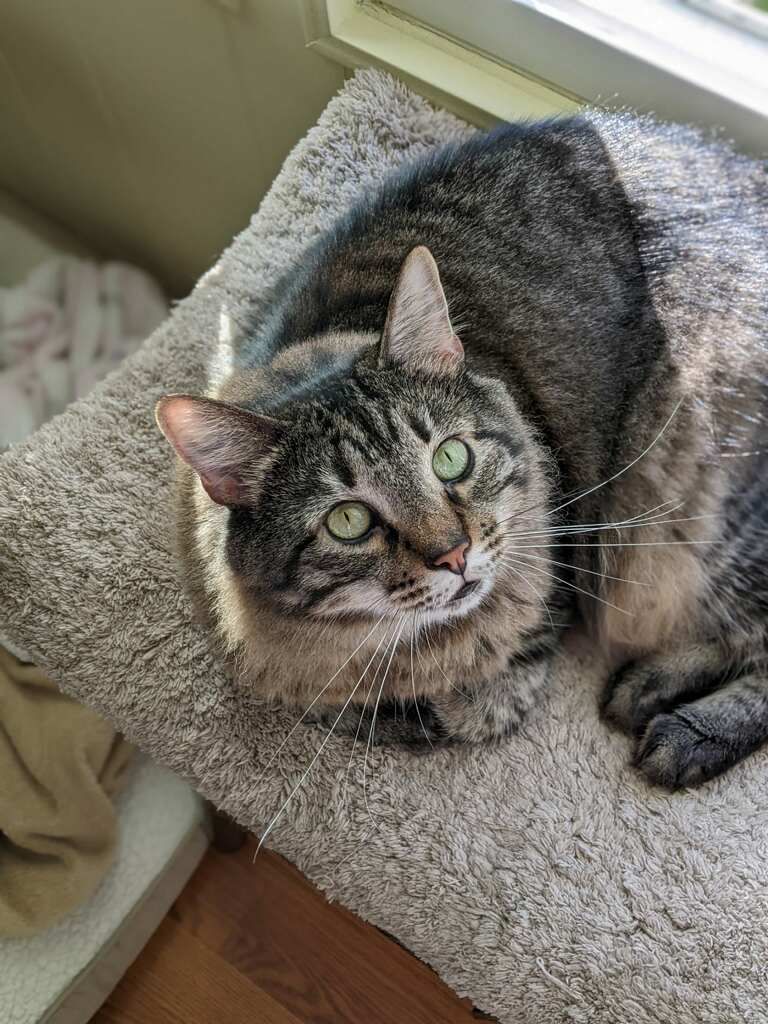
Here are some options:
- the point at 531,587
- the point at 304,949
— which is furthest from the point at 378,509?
the point at 304,949

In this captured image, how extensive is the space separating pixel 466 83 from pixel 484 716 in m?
0.99

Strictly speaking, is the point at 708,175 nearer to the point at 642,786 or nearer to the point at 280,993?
the point at 642,786

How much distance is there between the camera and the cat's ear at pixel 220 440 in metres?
0.93

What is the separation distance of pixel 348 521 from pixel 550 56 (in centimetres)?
89

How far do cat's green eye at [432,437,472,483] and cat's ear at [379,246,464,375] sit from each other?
0.09 meters

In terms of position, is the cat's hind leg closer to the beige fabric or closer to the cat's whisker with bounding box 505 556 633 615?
the cat's whisker with bounding box 505 556 633 615

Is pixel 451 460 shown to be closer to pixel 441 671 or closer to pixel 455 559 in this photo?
pixel 455 559

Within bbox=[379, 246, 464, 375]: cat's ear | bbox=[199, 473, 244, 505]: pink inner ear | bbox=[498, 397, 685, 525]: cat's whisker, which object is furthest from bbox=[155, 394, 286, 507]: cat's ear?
bbox=[498, 397, 685, 525]: cat's whisker

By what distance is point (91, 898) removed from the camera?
152cm

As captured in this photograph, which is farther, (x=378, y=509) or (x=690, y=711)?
(x=690, y=711)

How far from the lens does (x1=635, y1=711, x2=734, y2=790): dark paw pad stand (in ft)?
3.95

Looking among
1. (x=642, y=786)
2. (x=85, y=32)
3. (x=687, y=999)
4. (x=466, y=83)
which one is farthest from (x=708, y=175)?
(x=85, y=32)

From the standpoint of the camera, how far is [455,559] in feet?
3.21

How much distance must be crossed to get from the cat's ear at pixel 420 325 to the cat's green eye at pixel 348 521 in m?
0.17
